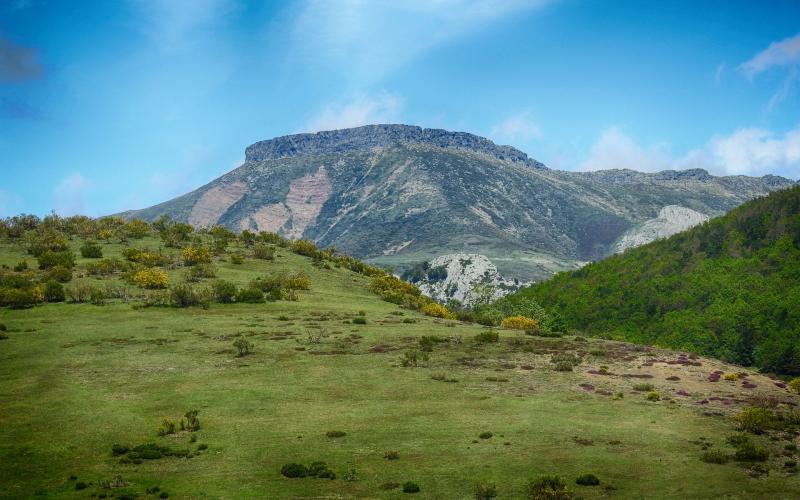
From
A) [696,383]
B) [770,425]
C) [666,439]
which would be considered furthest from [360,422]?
[696,383]

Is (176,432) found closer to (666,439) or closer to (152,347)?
(152,347)

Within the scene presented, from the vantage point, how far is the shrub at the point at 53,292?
82250 mm

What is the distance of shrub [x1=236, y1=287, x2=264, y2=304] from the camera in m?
92.1

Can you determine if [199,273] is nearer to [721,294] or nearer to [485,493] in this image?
[485,493]

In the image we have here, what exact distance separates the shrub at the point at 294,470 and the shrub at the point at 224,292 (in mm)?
58918

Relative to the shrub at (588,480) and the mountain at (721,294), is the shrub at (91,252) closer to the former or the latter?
the shrub at (588,480)

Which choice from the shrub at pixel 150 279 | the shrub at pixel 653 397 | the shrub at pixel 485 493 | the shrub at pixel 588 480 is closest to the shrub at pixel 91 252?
the shrub at pixel 150 279

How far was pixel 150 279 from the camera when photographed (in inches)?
3649

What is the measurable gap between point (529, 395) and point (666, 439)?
13.5 m

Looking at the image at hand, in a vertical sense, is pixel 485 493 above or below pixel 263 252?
below

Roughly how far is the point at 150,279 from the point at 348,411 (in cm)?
5660

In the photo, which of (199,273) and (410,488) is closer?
(410,488)

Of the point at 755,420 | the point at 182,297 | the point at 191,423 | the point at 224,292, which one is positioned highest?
the point at 224,292

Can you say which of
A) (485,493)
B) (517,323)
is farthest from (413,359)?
(517,323)
